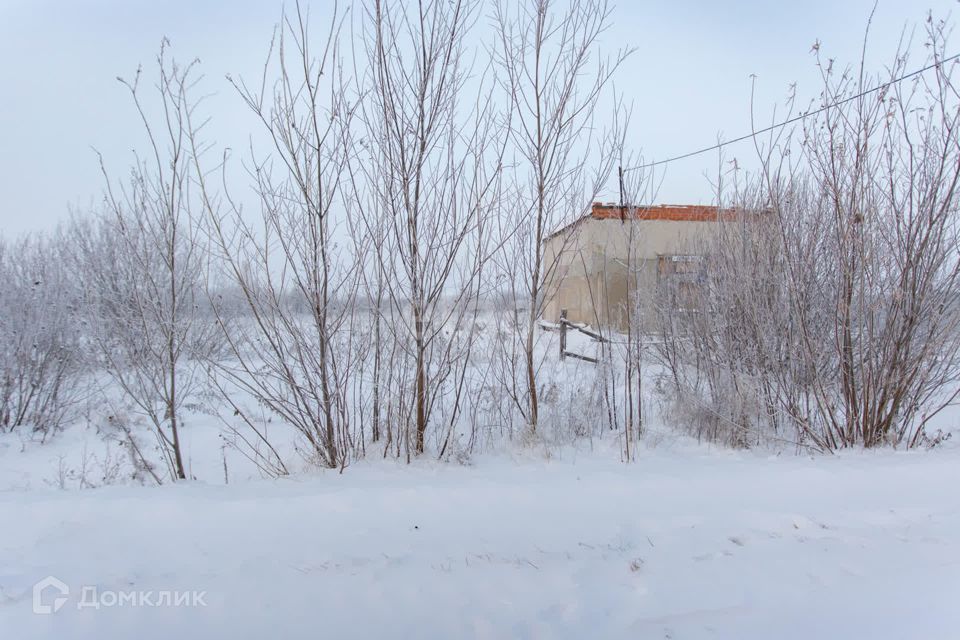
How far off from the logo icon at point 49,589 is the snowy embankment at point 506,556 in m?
0.03

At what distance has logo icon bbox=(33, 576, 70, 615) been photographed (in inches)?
62.1

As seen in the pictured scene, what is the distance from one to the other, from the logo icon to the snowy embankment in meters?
0.03

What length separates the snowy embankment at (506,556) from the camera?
155 centimetres

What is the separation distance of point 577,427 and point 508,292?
4.33 ft

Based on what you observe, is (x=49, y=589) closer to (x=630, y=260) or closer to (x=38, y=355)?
(x=630, y=260)

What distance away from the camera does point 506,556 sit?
6.18 ft

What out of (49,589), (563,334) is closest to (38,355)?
(49,589)

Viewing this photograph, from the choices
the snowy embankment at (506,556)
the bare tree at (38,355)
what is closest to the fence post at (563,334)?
the snowy embankment at (506,556)

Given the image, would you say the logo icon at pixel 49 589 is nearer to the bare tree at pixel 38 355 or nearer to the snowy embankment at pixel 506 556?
the snowy embankment at pixel 506 556

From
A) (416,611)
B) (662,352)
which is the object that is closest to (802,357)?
(662,352)

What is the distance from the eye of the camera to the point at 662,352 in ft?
15.3

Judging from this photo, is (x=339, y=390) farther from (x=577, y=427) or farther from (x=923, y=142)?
(x=923, y=142)

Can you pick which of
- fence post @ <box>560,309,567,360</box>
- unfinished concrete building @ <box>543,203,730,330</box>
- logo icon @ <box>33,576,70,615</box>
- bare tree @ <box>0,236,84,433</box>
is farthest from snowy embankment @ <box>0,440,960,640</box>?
bare tree @ <box>0,236,84,433</box>

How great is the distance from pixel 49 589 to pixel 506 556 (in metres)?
1.72
